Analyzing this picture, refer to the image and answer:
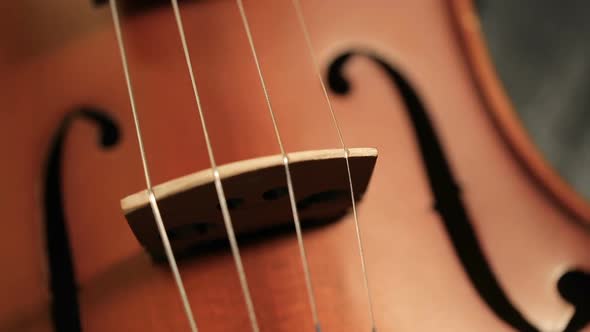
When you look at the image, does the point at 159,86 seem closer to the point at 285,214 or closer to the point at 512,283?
the point at 285,214

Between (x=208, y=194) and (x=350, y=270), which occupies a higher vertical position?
(x=208, y=194)

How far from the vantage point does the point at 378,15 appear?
691 millimetres

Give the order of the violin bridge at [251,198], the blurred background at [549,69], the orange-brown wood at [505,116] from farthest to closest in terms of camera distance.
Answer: the blurred background at [549,69]
the orange-brown wood at [505,116]
the violin bridge at [251,198]

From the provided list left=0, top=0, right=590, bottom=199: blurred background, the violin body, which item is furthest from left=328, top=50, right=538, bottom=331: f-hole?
left=0, top=0, right=590, bottom=199: blurred background

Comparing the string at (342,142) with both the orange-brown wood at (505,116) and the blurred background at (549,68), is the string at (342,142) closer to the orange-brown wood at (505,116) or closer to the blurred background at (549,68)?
the orange-brown wood at (505,116)

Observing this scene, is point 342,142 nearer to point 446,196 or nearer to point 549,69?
point 446,196

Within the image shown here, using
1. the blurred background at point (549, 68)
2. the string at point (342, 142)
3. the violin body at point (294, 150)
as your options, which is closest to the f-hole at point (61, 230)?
the violin body at point (294, 150)

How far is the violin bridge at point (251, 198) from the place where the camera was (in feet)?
1.37

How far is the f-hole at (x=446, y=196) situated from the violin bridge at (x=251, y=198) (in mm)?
116

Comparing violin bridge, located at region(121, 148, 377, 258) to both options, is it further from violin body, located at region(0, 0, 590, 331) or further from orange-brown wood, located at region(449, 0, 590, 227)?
orange-brown wood, located at region(449, 0, 590, 227)

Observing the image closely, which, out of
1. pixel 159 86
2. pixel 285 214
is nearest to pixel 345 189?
pixel 285 214

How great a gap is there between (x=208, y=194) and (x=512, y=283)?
13.2 inches

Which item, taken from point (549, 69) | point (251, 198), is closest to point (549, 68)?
point (549, 69)

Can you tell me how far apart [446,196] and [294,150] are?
0.58 feet
